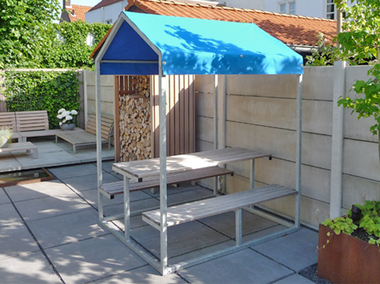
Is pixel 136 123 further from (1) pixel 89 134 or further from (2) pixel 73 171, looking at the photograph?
(1) pixel 89 134

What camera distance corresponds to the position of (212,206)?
161 inches

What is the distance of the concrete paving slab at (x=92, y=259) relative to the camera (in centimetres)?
367

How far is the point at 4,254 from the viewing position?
160 inches

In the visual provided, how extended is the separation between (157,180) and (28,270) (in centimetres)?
198

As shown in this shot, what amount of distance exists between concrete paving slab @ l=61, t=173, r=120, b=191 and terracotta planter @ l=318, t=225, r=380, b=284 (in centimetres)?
397

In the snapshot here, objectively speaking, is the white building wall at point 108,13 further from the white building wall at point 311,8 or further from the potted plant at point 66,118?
the potted plant at point 66,118

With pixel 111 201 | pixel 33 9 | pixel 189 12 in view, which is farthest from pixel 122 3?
pixel 111 201

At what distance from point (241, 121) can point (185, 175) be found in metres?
1.06

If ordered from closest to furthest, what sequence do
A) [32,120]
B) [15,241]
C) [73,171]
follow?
[15,241] → [73,171] → [32,120]

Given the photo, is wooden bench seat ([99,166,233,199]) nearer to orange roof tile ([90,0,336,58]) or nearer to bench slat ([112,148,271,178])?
bench slat ([112,148,271,178])

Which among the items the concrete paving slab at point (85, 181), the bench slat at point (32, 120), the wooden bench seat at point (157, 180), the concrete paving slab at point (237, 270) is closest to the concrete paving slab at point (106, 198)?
the concrete paving slab at point (85, 181)

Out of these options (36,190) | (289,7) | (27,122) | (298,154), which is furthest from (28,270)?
(289,7)

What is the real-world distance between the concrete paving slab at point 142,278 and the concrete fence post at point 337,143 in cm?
183

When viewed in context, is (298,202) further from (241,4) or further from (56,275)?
(241,4)
